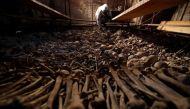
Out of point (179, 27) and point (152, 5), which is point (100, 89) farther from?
point (179, 27)

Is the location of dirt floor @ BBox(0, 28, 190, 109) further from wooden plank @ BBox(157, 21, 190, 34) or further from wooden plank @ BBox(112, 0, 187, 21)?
wooden plank @ BBox(112, 0, 187, 21)

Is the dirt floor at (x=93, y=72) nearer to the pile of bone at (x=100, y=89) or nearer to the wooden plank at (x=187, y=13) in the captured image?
the pile of bone at (x=100, y=89)

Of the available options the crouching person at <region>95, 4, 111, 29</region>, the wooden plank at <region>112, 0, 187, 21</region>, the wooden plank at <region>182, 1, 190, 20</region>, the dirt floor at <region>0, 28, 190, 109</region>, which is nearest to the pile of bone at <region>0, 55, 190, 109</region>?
the dirt floor at <region>0, 28, 190, 109</region>

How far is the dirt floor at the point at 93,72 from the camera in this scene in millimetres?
1732

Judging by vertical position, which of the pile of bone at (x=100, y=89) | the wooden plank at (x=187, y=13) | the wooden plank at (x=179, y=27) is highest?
the wooden plank at (x=187, y=13)

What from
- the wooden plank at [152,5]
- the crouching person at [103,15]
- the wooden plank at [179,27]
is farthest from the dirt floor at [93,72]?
the crouching person at [103,15]

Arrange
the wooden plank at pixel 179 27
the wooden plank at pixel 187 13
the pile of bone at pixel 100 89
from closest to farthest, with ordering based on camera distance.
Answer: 1. the pile of bone at pixel 100 89
2. the wooden plank at pixel 179 27
3. the wooden plank at pixel 187 13

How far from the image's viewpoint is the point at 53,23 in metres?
6.20

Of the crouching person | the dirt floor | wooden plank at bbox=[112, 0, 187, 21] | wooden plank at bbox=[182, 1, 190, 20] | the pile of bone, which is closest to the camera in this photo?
the pile of bone

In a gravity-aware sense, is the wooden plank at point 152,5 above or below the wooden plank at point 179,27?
above

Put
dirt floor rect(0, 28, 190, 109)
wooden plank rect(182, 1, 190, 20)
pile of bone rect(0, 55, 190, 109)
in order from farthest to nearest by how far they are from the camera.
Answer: wooden plank rect(182, 1, 190, 20) → dirt floor rect(0, 28, 190, 109) → pile of bone rect(0, 55, 190, 109)

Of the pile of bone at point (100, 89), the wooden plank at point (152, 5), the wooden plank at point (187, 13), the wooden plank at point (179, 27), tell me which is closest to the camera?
the pile of bone at point (100, 89)

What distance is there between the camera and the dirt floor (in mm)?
1732

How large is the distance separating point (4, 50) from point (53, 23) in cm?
272
